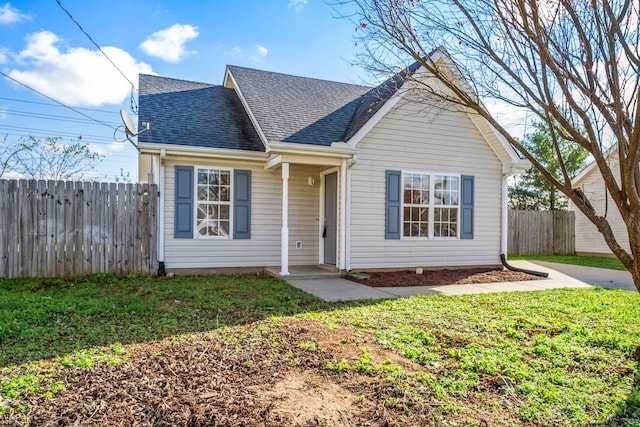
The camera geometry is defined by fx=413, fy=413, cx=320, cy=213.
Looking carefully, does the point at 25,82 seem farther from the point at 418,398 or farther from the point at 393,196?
the point at 418,398

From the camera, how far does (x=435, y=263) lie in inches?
391

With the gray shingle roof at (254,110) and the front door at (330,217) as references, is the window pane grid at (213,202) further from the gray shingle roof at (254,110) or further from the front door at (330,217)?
the front door at (330,217)

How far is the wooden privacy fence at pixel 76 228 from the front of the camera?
25.5ft

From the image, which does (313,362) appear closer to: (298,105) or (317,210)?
(317,210)

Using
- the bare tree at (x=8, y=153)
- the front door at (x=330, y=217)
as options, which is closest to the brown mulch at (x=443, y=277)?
the front door at (x=330, y=217)

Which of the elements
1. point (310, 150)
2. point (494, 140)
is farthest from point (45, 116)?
point (494, 140)

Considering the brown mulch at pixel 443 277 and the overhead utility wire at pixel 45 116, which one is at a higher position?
the overhead utility wire at pixel 45 116

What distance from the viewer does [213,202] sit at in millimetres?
9117

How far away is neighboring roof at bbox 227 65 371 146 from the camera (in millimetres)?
9156

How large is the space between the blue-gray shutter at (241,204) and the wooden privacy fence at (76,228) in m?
1.66

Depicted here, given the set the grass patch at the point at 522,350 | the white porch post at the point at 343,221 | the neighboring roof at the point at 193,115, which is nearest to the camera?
the grass patch at the point at 522,350

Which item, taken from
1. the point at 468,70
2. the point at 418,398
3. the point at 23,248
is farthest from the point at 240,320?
the point at 23,248

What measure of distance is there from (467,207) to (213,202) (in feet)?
20.0

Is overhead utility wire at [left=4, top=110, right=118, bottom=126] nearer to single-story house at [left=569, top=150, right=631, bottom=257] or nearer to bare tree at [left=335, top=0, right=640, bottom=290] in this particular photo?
bare tree at [left=335, top=0, right=640, bottom=290]
